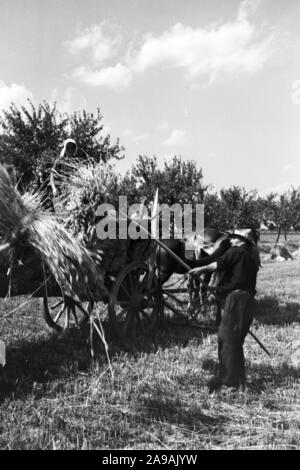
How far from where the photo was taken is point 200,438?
3.12m

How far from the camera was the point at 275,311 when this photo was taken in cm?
758

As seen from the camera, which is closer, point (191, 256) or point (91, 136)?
point (191, 256)

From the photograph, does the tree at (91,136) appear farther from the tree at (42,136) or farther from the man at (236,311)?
the man at (236,311)

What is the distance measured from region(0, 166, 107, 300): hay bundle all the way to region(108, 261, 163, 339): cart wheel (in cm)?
195

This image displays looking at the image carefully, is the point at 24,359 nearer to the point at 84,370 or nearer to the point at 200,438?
the point at 84,370

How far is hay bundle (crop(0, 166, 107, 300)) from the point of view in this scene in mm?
3225

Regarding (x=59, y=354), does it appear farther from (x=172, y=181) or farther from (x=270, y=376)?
(x=172, y=181)

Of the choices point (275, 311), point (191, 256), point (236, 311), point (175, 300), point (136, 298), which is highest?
point (191, 256)

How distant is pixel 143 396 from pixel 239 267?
153 centimetres

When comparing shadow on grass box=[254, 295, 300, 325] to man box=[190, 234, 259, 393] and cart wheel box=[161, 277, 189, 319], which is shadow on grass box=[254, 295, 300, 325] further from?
man box=[190, 234, 259, 393]

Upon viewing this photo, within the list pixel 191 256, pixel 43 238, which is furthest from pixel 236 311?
pixel 191 256

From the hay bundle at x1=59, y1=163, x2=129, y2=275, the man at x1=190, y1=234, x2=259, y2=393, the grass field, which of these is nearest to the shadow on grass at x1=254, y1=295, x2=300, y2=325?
the grass field
